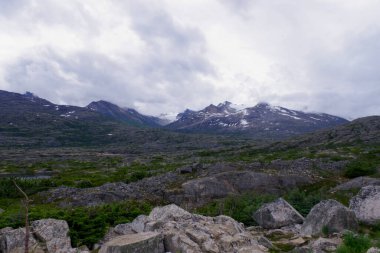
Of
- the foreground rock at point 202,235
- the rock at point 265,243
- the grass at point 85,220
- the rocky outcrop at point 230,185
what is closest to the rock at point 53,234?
the grass at point 85,220

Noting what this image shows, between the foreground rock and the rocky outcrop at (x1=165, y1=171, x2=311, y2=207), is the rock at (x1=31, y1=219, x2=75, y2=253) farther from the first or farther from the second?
the rocky outcrop at (x1=165, y1=171, x2=311, y2=207)

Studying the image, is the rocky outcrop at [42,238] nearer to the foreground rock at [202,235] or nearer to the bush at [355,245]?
the foreground rock at [202,235]

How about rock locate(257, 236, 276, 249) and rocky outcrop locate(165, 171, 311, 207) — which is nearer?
rock locate(257, 236, 276, 249)

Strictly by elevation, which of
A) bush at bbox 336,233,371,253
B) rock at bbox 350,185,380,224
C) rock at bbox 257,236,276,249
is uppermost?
rock at bbox 350,185,380,224

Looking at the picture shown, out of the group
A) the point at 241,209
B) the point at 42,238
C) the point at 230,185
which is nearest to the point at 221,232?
the point at 42,238

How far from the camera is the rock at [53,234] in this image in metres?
22.6

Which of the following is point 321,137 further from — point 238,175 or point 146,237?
point 146,237

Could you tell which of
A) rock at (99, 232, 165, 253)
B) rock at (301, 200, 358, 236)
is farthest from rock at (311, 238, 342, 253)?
rock at (99, 232, 165, 253)

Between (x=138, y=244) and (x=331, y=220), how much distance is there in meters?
11.5

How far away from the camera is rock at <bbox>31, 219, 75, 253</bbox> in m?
22.6

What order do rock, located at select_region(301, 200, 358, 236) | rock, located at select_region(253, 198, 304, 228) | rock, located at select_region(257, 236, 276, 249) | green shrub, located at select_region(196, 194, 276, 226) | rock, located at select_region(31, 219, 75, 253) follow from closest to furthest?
rock, located at select_region(257, 236, 276, 249) → rock, located at select_region(301, 200, 358, 236) → rock, located at select_region(31, 219, 75, 253) → rock, located at select_region(253, 198, 304, 228) → green shrub, located at select_region(196, 194, 276, 226)

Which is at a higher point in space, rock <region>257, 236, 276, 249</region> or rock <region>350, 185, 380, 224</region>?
rock <region>350, 185, 380, 224</region>

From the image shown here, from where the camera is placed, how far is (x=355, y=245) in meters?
15.4

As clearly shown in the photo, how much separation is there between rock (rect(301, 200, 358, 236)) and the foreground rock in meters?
4.24
